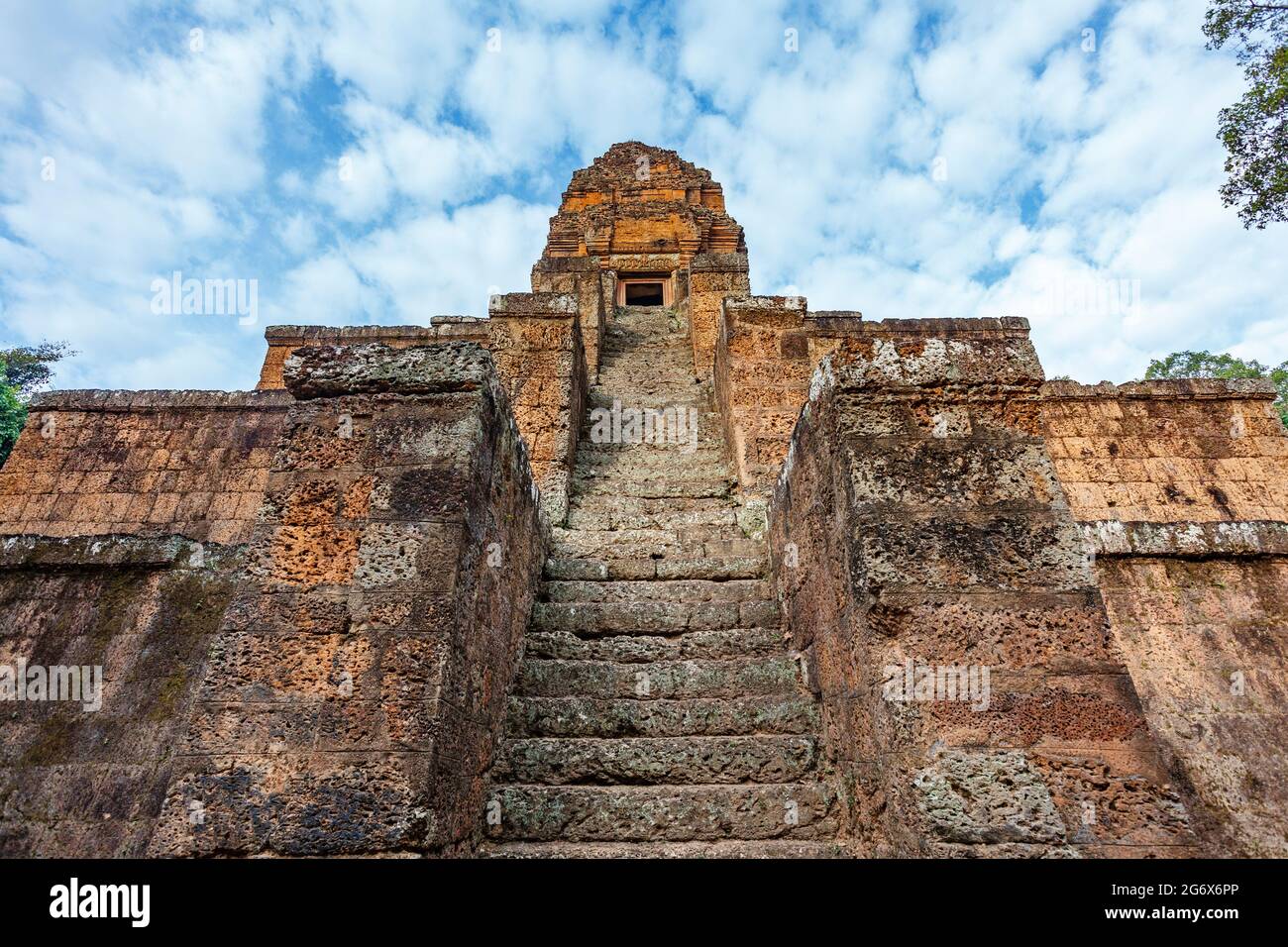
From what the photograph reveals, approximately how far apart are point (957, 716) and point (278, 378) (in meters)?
8.77

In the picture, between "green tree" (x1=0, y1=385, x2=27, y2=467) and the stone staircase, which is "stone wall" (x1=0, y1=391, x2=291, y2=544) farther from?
"green tree" (x1=0, y1=385, x2=27, y2=467)

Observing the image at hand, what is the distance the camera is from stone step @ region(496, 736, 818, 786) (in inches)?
115

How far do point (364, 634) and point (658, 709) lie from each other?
5.04ft

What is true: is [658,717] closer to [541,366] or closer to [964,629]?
[964,629]

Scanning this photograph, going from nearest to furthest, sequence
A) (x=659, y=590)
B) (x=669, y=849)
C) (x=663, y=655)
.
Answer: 1. (x=669, y=849)
2. (x=663, y=655)
3. (x=659, y=590)

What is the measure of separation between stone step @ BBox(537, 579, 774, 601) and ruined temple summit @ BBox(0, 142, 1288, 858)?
0.03 metres

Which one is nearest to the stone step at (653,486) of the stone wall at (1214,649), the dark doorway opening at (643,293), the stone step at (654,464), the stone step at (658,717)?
the stone step at (654,464)

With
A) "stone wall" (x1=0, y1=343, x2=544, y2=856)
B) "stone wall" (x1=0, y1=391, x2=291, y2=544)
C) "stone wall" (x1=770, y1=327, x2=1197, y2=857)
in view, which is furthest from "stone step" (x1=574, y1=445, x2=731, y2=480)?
"stone wall" (x1=0, y1=391, x2=291, y2=544)

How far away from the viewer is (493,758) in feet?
9.50

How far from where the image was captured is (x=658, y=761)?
9.72 ft

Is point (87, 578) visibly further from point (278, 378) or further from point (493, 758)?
point (278, 378)

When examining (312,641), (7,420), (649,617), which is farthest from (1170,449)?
(7,420)

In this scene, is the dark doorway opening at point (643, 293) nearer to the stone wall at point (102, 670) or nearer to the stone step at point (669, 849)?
the stone wall at point (102, 670)

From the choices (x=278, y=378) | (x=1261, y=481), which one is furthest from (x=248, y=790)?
(x=1261, y=481)
